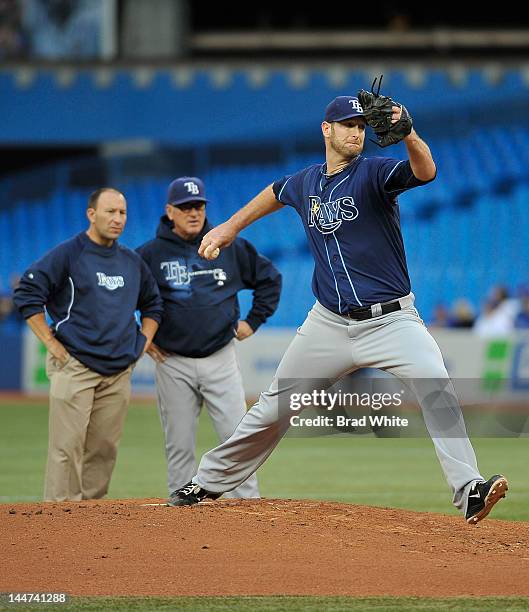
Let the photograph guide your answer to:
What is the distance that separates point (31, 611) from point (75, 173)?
20.0 m

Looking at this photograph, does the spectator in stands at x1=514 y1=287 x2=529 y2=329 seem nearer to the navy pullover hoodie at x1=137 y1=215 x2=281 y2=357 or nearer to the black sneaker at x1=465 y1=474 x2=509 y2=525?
the navy pullover hoodie at x1=137 y1=215 x2=281 y2=357

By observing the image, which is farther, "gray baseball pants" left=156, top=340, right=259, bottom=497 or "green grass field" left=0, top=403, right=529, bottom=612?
"gray baseball pants" left=156, top=340, right=259, bottom=497

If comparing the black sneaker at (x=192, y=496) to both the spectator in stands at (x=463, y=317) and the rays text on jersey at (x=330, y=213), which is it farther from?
the spectator in stands at (x=463, y=317)

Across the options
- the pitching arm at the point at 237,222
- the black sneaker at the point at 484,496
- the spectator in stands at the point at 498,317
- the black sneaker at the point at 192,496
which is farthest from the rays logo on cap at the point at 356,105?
the spectator in stands at the point at 498,317

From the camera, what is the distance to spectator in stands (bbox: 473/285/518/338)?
18.6m

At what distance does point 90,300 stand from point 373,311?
2576mm

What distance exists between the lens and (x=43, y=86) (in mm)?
23500

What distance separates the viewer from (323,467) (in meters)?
11.8

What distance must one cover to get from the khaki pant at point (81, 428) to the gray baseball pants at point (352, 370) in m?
1.52

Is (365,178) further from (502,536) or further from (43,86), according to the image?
(43,86)

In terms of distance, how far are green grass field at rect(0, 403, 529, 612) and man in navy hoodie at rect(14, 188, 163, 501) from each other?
1317 mm

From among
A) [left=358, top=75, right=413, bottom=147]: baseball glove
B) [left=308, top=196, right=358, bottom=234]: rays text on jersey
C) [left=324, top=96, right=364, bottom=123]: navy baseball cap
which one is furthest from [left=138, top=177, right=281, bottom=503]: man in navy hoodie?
[left=358, top=75, right=413, bottom=147]: baseball glove

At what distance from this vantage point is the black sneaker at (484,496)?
5.90m

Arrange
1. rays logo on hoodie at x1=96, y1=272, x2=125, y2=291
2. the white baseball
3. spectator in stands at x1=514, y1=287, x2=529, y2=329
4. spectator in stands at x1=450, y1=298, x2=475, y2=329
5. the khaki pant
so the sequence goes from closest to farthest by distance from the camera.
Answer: the white baseball → the khaki pant → rays logo on hoodie at x1=96, y1=272, x2=125, y2=291 → spectator in stands at x1=514, y1=287, x2=529, y2=329 → spectator in stands at x1=450, y1=298, x2=475, y2=329
